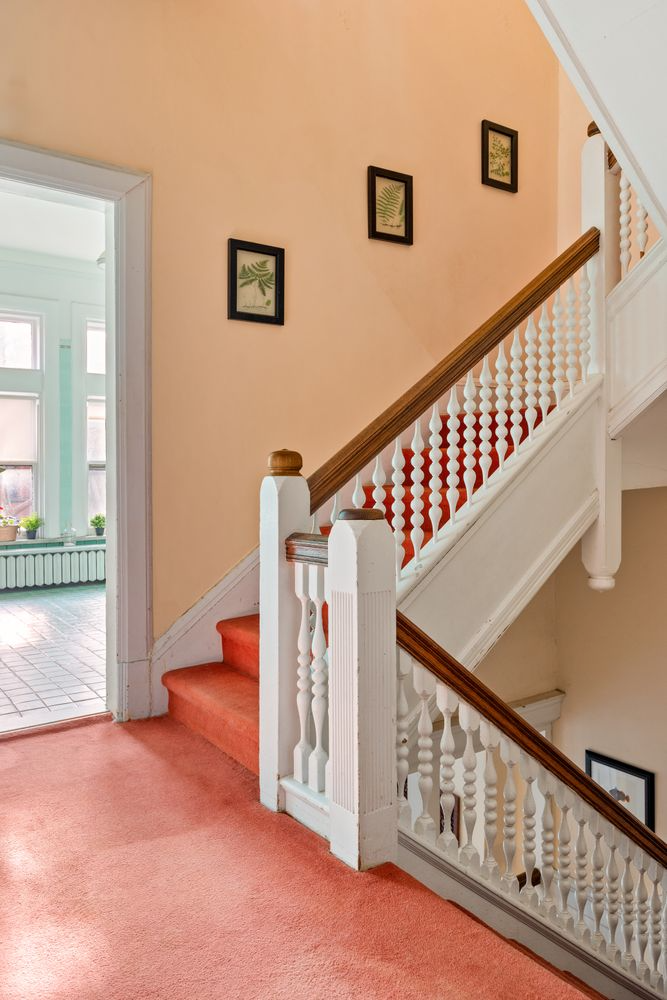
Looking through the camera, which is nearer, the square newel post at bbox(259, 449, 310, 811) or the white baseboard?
the square newel post at bbox(259, 449, 310, 811)

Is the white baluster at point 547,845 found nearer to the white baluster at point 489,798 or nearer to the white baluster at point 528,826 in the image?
the white baluster at point 528,826

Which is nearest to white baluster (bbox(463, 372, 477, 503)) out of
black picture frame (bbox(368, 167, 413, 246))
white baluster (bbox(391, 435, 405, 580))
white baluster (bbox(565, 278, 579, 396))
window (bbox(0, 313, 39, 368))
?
white baluster (bbox(391, 435, 405, 580))

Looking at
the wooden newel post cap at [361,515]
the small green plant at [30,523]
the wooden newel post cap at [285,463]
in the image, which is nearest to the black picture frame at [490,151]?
the wooden newel post cap at [285,463]

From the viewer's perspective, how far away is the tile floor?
322 centimetres

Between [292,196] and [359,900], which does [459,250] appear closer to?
[292,196]

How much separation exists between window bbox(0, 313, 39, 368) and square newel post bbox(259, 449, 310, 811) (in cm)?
624

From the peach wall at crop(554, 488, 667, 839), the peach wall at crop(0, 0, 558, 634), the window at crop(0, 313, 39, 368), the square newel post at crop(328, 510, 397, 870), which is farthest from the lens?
the window at crop(0, 313, 39, 368)

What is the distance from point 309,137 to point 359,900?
3.37 m

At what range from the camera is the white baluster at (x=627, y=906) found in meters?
2.64

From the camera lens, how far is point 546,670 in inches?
203

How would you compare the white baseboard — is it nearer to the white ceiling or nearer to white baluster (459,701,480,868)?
white baluster (459,701,480,868)

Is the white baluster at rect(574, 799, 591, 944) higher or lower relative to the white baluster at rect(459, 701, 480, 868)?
lower

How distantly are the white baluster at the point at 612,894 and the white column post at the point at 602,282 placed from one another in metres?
1.38

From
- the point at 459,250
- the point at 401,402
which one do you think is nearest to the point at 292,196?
the point at 459,250
